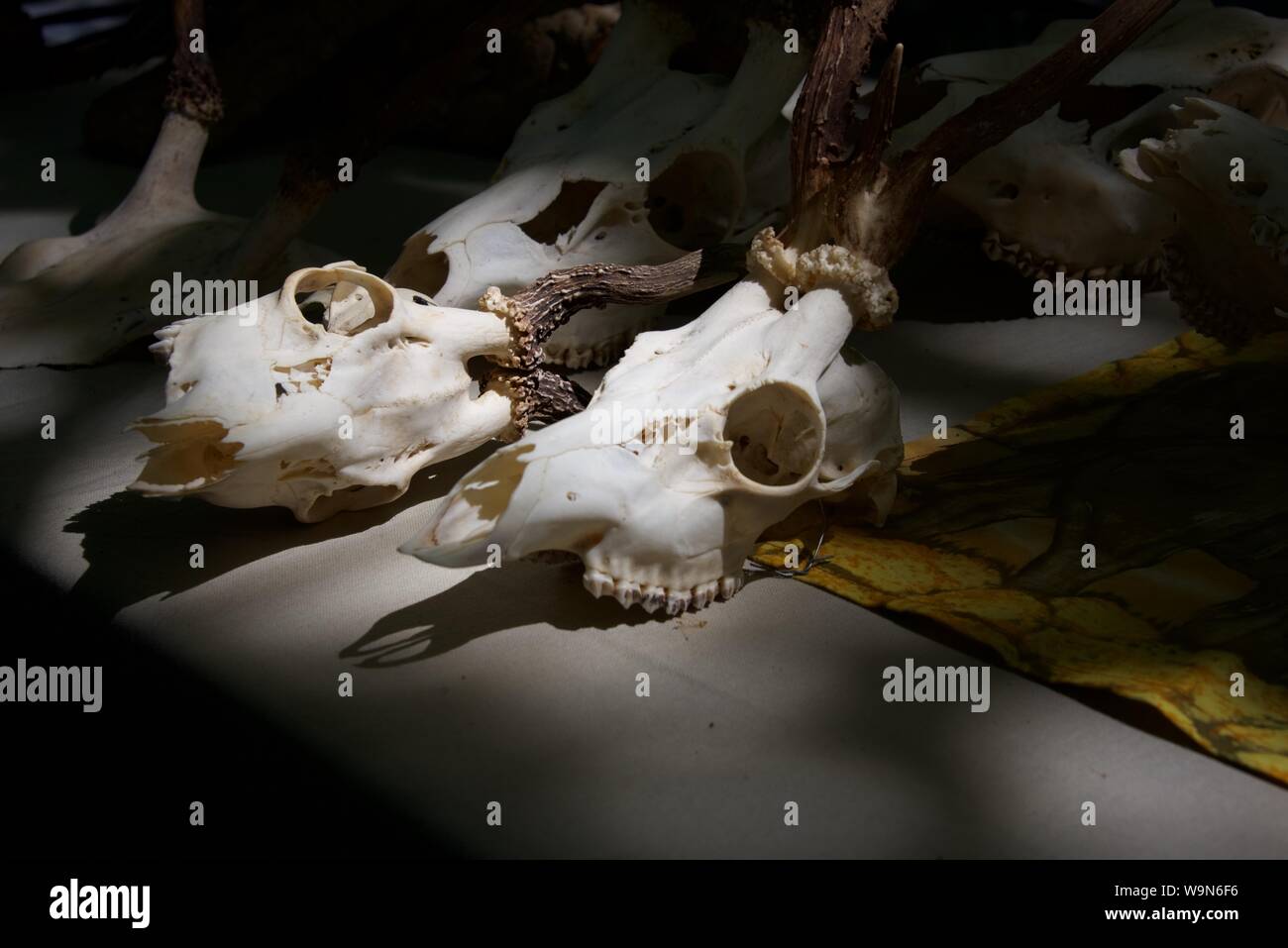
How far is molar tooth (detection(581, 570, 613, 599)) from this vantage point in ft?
4.94

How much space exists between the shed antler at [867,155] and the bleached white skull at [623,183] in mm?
455

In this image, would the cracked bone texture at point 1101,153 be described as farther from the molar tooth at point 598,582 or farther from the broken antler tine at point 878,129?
the molar tooth at point 598,582

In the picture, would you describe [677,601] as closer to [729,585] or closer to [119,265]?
[729,585]

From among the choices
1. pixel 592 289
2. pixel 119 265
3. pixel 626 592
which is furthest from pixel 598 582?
pixel 119 265

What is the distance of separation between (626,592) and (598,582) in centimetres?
3

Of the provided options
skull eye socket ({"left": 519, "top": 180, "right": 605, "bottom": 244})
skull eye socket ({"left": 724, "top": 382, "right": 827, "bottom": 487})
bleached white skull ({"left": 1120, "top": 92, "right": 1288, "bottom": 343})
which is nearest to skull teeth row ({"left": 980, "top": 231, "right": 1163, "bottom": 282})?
bleached white skull ({"left": 1120, "top": 92, "right": 1288, "bottom": 343})

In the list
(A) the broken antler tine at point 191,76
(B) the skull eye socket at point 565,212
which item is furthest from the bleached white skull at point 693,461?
(A) the broken antler tine at point 191,76

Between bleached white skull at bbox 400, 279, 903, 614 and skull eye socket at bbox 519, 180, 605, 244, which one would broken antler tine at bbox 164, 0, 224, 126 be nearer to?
skull eye socket at bbox 519, 180, 605, 244

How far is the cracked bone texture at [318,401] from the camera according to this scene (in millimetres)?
1610

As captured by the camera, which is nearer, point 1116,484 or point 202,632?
point 202,632

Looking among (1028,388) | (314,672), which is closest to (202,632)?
(314,672)

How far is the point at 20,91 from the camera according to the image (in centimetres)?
421

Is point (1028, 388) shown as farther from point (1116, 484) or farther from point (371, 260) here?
point (371, 260)
